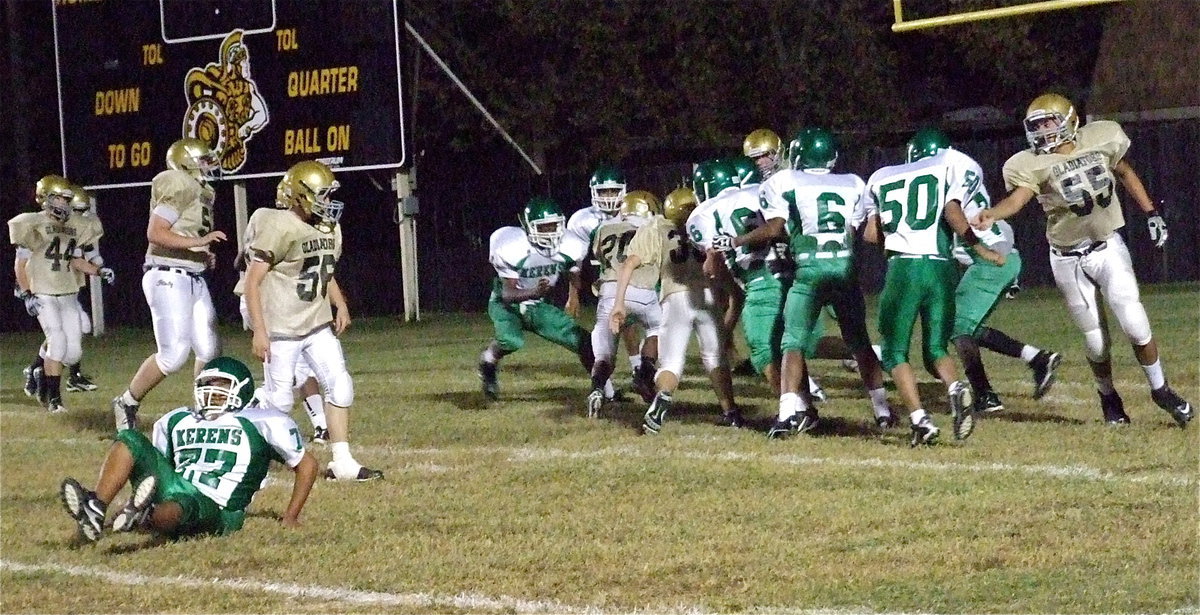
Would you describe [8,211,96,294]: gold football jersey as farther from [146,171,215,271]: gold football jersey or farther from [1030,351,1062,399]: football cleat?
[1030,351,1062,399]: football cleat

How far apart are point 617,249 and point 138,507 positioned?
14.9ft

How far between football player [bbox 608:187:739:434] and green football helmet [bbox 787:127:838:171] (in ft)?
3.35

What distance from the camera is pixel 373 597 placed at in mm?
5984

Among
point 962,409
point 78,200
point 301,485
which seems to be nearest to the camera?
point 301,485

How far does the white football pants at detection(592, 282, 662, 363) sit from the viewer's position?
10.8 m

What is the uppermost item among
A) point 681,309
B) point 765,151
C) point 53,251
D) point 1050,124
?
point 1050,124

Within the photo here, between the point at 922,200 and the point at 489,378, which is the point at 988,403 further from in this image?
the point at 489,378

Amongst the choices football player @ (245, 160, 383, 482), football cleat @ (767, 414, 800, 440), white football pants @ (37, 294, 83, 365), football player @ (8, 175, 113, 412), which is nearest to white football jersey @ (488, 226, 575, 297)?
football cleat @ (767, 414, 800, 440)

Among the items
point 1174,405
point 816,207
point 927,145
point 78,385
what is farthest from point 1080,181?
point 78,385

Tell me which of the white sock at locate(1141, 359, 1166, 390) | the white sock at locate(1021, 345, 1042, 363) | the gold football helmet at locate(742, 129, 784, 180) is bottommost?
the white sock at locate(1021, 345, 1042, 363)

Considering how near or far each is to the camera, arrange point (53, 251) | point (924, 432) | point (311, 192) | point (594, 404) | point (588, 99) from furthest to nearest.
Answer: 1. point (588, 99)
2. point (53, 251)
3. point (594, 404)
4. point (924, 432)
5. point (311, 192)

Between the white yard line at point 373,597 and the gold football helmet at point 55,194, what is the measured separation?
6.20 meters

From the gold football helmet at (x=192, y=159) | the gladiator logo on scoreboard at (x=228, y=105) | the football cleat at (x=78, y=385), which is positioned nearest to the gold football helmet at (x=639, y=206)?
the gold football helmet at (x=192, y=159)

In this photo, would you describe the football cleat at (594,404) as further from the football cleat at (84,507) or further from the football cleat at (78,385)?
the football cleat at (78,385)
